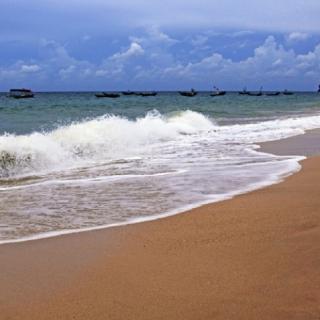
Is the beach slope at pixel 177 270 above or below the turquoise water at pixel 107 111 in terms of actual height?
below

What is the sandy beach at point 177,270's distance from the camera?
3830mm

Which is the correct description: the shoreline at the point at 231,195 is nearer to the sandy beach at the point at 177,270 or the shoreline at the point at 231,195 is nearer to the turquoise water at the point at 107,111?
the sandy beach at the point at 177,270

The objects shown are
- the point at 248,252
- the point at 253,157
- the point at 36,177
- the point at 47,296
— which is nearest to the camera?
the point at 47,296

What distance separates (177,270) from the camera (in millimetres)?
4629

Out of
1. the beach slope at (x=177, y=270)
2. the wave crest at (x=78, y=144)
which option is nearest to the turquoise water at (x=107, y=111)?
the wave crest at (x=78, y=144)

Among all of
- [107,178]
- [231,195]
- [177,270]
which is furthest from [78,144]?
[177,270]

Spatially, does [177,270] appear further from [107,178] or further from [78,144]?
[78,144]

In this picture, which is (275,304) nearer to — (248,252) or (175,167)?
(248,252)

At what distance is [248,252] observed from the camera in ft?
16.6

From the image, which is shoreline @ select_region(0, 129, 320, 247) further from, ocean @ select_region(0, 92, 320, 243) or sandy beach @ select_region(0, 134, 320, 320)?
sandy beach @ select_region(0, 134, 320, 320)

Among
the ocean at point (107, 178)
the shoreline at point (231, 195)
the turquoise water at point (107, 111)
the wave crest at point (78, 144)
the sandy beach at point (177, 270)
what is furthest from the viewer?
the turquoise water at point (107, 111)

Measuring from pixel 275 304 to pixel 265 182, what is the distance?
18.4ft

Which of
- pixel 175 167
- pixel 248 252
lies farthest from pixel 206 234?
pixel 175 167

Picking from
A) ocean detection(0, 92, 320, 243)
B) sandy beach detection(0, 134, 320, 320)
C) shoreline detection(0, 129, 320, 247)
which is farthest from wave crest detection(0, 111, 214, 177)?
sandy beach detection(0, 134, 320, 320)
